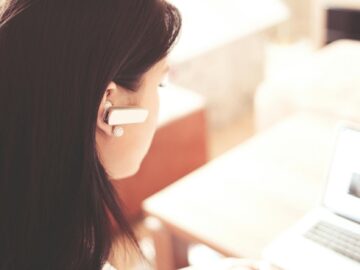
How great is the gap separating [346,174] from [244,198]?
10.0 inches

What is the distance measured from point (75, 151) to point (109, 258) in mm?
245

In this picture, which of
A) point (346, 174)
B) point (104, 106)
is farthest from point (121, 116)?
point (346, 174)

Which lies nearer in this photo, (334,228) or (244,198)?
(334,228)

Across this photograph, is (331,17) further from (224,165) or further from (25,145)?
(25,145)

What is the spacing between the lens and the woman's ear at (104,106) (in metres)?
0.66

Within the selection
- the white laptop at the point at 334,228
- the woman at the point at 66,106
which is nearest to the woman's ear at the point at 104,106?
the woman at the point at 66,106

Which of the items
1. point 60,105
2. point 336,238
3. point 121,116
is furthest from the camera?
point 336,238

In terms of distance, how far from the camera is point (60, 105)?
2.01 ft

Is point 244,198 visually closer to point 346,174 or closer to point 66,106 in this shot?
point 346,174

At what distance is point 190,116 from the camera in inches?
77.5

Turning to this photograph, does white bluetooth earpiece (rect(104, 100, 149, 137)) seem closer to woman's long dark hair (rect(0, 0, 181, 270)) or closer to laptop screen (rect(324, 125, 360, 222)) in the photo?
woman's long dark hair (rect(0, 0, 181, 270))

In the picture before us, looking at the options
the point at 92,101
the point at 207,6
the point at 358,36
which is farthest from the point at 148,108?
the point at 358,36

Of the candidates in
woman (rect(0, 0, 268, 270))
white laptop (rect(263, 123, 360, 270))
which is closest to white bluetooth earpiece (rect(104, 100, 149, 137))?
woman (rect(0, 0, 268, 270))

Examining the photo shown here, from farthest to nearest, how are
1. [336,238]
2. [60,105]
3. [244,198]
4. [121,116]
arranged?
[244,198] < [336,238] < [121,116] < [60,105]
